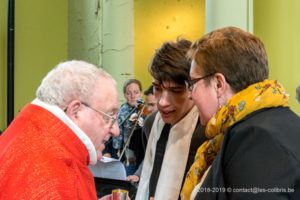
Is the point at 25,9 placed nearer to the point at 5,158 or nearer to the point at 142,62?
the point at 142,62

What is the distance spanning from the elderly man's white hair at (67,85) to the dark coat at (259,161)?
484 mm

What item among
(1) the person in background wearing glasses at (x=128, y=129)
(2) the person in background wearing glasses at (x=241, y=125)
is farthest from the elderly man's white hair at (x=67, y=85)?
(1) the person in background wearing glasses at (x=128, y=129)

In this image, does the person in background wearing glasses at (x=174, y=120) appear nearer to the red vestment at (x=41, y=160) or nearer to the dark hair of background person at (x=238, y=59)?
the dark hair of background person at (x=238, y=59)

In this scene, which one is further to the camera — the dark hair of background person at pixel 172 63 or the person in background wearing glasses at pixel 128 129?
the person in background wearing glasses at pixel 128 129

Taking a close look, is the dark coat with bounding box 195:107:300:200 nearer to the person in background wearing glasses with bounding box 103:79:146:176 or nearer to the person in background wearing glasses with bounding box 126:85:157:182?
the person in background wearing glasses with bounding box 126:85:157:182

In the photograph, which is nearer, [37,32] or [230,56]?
[230,56]

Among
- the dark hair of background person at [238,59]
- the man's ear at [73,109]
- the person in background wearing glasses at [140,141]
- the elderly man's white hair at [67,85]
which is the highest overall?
the dark hair of background person at [238,59]

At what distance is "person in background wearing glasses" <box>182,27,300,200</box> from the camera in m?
0.83

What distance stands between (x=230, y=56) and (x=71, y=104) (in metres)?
0.55

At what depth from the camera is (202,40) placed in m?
1.13

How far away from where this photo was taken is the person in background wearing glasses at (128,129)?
306cm

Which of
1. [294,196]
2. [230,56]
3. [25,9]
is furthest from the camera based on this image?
[25,9]

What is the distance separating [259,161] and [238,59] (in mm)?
348

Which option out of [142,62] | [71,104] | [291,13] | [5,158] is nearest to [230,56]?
[71,104]
